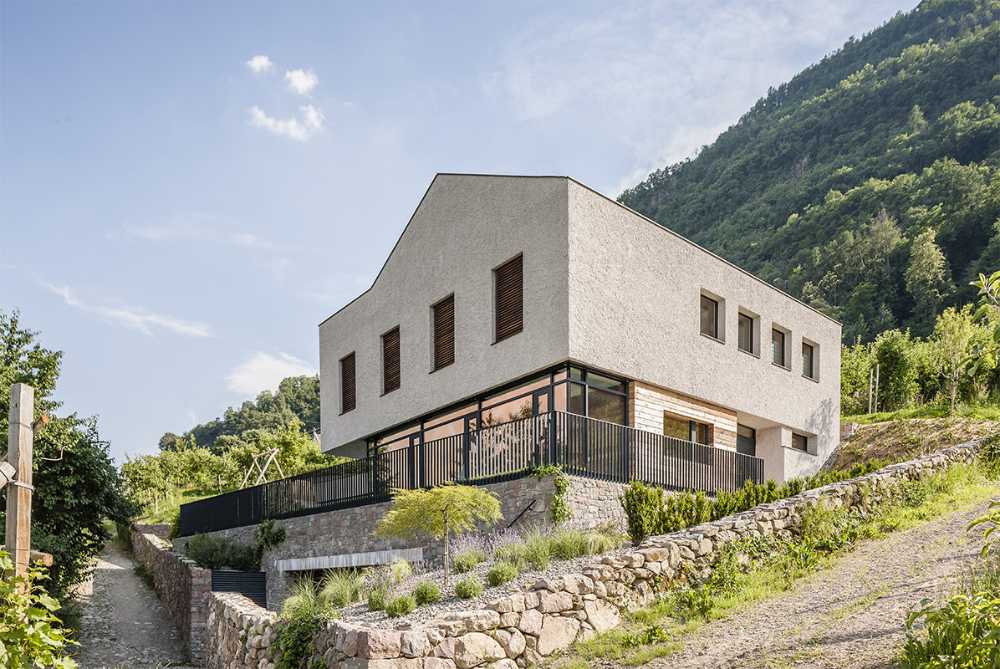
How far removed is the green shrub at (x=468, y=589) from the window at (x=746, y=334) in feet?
40.6

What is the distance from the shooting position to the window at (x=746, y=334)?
22516mm

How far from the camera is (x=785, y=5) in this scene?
113ft

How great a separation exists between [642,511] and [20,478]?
27.3 feet

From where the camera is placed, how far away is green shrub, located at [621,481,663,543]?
45.3 feet

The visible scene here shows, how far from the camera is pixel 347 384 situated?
26.5m

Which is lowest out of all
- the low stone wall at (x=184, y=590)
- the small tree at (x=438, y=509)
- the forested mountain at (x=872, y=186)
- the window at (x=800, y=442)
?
the low stone wall at (x=184, y=590)

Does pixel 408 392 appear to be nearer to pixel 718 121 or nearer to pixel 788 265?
pixel 788 265

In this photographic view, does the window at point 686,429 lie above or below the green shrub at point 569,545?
above

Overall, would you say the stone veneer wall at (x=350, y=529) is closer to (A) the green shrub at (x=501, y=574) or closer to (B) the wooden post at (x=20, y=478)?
(A) the green shrub at (x=501, y=574)

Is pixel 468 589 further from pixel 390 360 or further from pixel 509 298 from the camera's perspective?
pixel 390 360

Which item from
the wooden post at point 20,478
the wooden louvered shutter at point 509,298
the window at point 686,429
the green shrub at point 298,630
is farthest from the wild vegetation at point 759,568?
the wooden louvered shutter at point 509,298

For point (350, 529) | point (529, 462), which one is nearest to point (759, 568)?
point (529, 462)

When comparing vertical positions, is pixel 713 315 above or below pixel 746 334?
above

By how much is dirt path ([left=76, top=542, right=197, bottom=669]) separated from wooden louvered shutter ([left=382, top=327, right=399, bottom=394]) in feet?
25.7
